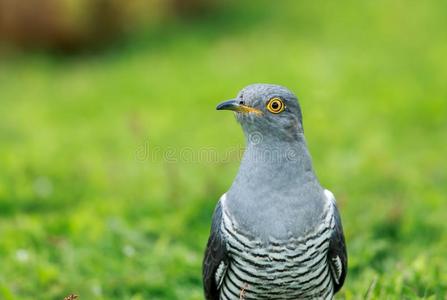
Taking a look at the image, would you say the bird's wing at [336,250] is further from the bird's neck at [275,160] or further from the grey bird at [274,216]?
the bird's neck at [275,160]

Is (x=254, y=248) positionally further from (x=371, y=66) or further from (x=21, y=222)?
(x=371, y=66)

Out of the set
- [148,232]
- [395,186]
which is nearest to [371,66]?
[395,186]

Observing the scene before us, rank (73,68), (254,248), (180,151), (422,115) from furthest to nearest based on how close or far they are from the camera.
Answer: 1. (73,68)
2. (422,115)
3. (180,151)
4. (254,248)

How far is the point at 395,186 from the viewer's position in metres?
6.85

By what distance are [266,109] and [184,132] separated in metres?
5.10

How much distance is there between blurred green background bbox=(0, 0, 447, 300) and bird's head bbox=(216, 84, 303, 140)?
1157 millimetres

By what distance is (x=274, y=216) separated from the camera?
12.4 feet

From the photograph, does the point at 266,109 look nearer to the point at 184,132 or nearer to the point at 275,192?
the point at 275,192

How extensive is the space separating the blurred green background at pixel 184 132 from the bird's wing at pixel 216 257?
78 centimetres

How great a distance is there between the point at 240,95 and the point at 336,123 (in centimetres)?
469

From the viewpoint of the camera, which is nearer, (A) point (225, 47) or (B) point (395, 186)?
(B) point (395, 186)

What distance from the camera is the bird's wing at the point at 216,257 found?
3928 millimetres

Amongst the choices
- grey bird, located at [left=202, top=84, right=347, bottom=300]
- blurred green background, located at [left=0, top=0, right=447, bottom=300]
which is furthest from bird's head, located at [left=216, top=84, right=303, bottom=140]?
blurred green background, located at [left=0, top=0, right=447, bottom=300]

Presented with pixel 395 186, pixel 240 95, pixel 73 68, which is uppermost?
pixel 240 95
